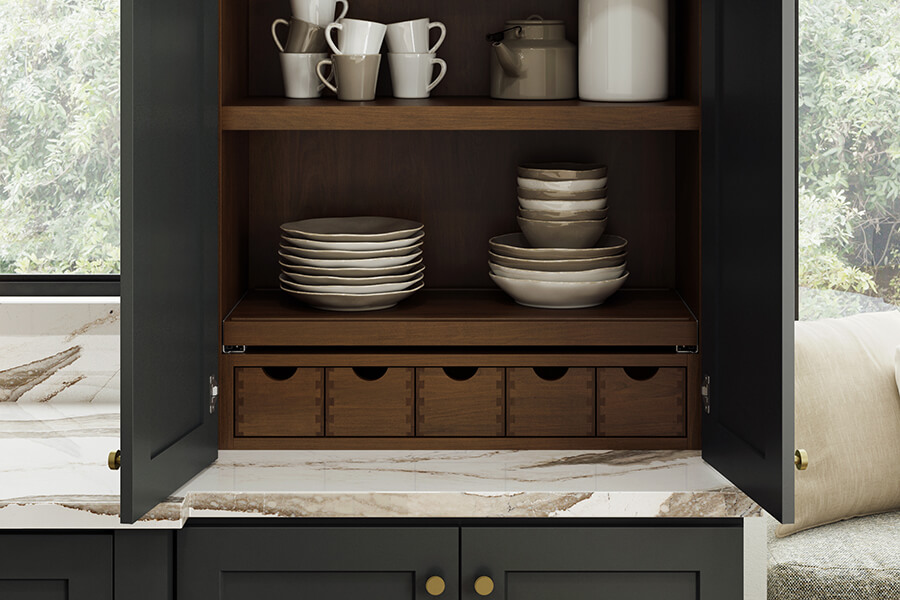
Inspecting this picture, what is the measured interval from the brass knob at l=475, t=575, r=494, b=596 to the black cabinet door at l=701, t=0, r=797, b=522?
391 mm

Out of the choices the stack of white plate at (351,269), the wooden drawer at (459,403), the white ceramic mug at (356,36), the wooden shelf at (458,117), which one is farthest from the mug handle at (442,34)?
the wooden drawer at (459,403)

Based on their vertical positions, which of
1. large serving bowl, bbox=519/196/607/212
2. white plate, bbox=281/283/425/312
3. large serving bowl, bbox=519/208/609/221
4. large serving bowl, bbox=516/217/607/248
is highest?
large serving bowl, bbox=519/196/607/212

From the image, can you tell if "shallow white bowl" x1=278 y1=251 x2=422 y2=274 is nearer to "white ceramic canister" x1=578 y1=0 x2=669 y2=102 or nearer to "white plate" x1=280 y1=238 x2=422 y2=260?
"white plate" x1=280 y1=238 x2=422 y2=260

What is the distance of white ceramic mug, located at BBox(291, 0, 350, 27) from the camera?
1.73 m

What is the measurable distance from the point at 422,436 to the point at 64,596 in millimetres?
592

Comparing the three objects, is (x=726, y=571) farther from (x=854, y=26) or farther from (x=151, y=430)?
(x=854, y=26)

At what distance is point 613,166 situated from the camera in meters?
1.91

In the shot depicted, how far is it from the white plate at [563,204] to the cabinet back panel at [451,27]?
0.28 metres

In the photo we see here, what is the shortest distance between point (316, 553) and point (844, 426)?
3.95 feet

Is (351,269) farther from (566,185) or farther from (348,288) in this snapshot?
(566,185)

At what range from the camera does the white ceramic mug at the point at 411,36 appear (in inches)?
68.1

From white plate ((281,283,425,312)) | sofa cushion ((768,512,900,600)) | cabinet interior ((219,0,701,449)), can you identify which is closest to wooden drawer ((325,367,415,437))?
cabinet interior ((219,0,701,449))

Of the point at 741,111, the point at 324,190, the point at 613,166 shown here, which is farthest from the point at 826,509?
the point at 324,190

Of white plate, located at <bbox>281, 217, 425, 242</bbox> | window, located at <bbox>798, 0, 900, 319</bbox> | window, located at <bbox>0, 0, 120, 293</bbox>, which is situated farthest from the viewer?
window, located at <bbox>798, 0, 900, 319</bbox>
